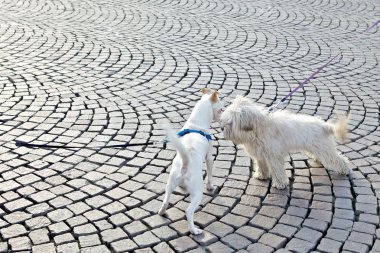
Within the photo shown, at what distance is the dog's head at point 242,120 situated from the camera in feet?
15.4

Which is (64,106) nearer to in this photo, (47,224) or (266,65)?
(47,224)

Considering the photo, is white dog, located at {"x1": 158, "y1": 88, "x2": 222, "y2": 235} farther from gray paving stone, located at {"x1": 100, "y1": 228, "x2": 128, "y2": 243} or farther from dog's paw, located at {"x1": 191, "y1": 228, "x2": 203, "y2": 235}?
gray paving stone, located at {"x1": 100, "y1": 228, "x2": 128, "y2": 243}

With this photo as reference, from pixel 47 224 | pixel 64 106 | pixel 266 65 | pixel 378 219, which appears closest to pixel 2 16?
pixel 64 106

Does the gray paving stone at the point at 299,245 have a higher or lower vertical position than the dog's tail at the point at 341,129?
lower

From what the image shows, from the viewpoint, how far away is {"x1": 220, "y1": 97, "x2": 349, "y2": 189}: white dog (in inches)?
186

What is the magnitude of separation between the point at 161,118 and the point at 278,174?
7.48ft

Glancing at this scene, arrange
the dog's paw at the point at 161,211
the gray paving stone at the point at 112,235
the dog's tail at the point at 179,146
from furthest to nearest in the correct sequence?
the dog's paw at the point at 161,211 < the gray paving stone at the point at 112,235 < the dog's tail at the point at 179,146

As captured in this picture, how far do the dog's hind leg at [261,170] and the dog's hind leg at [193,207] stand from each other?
1.15m

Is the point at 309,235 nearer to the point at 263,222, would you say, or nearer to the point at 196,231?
the point at 263,222

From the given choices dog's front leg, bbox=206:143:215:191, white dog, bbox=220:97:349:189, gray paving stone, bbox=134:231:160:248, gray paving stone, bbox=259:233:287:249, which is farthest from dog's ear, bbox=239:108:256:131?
gray paving stone, bbox=134:231:160:248

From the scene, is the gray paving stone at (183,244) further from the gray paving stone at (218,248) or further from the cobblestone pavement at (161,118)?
the gray paving stone at (218,248)

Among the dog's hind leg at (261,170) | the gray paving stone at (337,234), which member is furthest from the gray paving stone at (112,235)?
the gray paving stone at (337,234)

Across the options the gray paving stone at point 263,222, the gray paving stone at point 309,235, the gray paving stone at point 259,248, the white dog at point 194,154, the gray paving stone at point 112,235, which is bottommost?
the gray paving stone at point 112,235

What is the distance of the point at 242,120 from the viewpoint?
15.4ft
